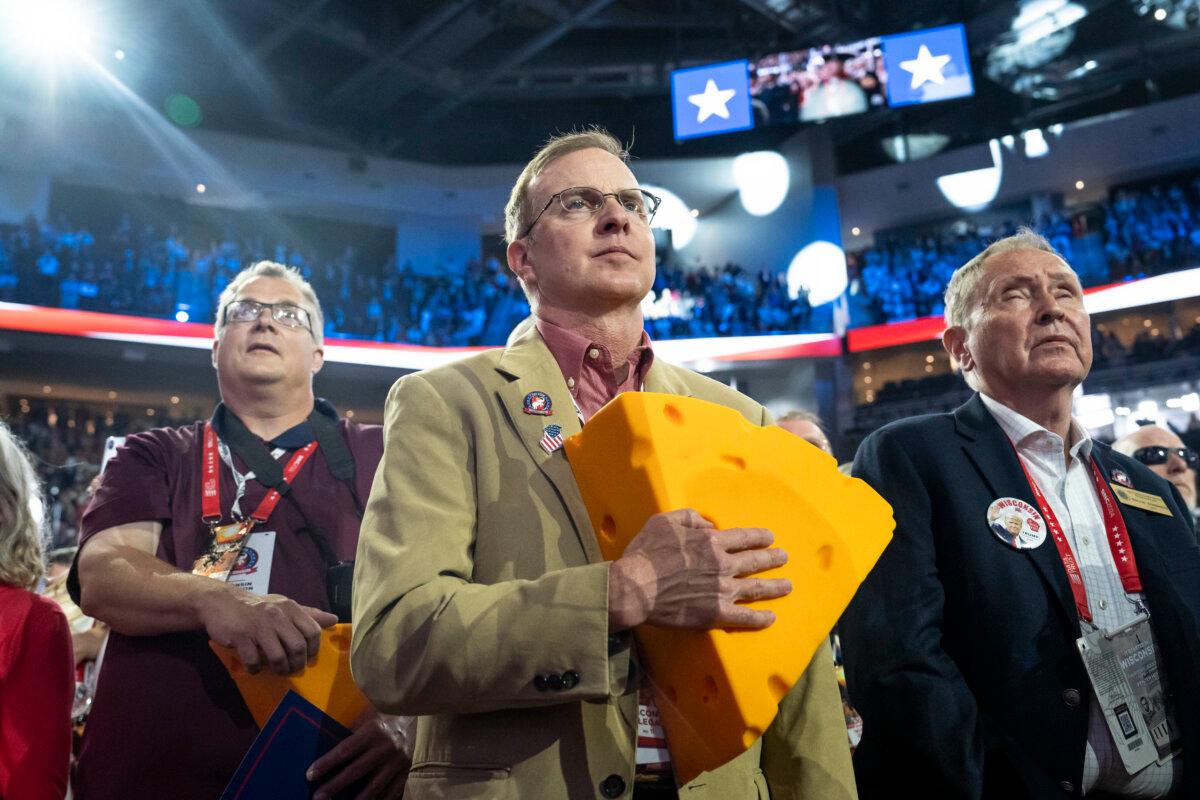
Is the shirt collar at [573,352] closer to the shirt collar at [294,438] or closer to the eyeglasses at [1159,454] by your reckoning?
the shirt collar at [294,438]

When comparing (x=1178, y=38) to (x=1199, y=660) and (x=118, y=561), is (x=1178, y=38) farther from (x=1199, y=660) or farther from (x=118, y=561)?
(x=118, y=561)

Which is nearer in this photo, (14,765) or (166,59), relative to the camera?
(14,765)

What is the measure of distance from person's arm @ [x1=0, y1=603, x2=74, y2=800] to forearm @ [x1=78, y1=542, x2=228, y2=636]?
103 millimetres

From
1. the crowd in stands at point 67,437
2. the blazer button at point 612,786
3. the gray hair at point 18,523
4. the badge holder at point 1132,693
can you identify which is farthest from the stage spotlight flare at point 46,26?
the badge holder at point 1132,693

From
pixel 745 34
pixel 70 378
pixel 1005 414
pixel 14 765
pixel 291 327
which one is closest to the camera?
pixel 14 765

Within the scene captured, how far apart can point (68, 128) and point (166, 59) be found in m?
1.98

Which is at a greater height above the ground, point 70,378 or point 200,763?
point 70,378

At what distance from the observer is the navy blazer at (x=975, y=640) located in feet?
5.42

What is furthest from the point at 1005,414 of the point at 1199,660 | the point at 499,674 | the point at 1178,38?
the point at 1178,38

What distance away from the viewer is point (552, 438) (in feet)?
4.41

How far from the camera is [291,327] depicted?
229 centimetres

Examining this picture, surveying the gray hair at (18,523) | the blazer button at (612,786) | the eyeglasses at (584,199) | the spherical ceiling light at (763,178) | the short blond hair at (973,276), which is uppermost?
the spherical ceiling light at (763,178)

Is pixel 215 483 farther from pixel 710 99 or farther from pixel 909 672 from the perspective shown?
pixel 710 99

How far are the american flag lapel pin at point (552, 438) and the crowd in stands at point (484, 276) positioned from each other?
1255 centimetres
